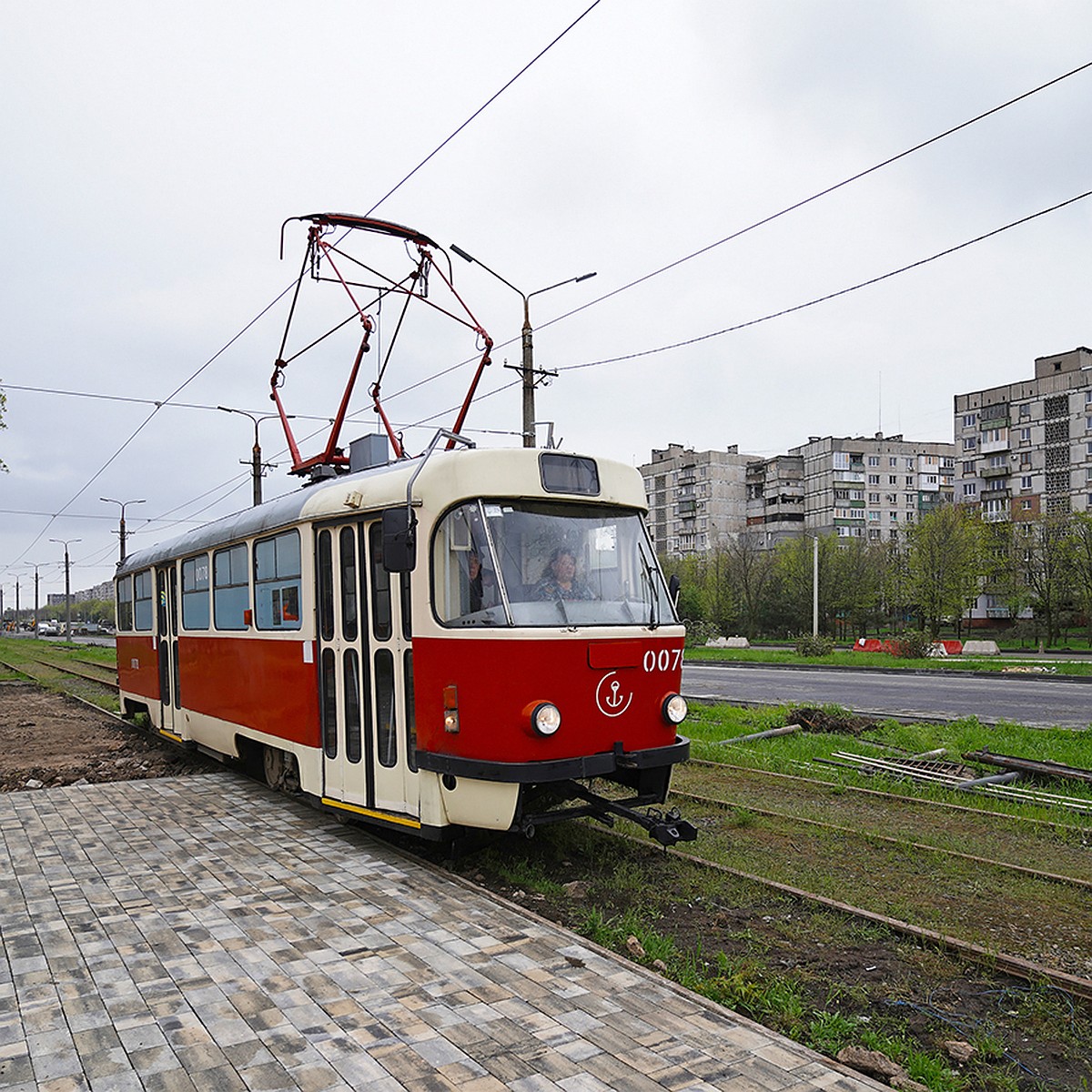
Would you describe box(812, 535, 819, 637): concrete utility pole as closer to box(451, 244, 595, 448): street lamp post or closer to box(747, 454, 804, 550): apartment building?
box(451, 244, 595, 448): street lamp post

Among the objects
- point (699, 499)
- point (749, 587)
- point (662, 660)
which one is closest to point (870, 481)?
point (699, 499)

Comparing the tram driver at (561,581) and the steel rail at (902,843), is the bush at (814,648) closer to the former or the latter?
the steel rail at (902,843)

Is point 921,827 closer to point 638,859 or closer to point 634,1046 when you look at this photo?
point 638,859

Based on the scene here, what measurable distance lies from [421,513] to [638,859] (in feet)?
9.89

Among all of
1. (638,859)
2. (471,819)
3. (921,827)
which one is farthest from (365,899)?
(921,827)

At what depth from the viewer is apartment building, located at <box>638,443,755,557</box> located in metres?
111

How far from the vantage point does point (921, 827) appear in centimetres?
858

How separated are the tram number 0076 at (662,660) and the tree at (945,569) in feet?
145

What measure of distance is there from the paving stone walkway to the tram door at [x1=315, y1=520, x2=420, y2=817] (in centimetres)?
65

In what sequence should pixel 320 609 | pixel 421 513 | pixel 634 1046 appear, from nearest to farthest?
pixel 634 1046
pixel 421 513
pixel 320 609

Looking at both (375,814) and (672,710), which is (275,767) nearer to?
(375,814)

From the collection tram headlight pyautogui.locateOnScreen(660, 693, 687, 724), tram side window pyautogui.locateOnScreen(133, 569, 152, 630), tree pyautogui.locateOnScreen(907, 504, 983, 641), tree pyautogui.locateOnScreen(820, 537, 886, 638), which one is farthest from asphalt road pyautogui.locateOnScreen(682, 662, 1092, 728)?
tree pyautogui.locateOnScreen(820, 537, 886, 638)

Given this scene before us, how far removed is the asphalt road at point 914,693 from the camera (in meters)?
17.6

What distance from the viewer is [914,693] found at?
21.8 meters
